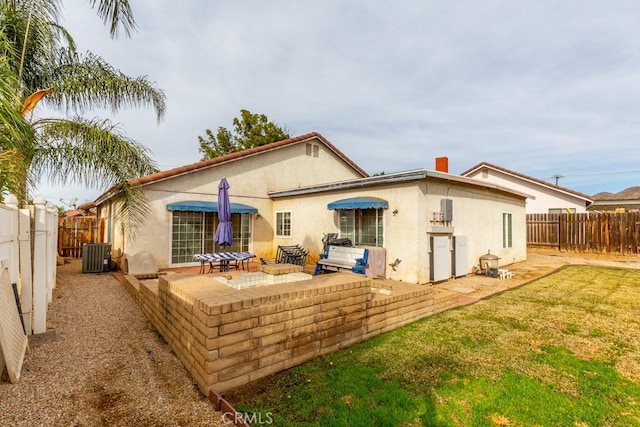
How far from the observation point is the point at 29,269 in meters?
5.42

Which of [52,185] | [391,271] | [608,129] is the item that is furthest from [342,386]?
[608,129]

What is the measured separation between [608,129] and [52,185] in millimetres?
35993

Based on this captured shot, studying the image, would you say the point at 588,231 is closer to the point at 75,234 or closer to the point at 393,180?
the point at 393,180

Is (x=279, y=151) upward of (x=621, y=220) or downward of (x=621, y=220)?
upward

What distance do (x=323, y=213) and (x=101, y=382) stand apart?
33.8ft

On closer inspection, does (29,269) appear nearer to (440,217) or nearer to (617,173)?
(440,217)

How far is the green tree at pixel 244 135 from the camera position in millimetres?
33188

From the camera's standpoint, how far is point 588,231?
1889cm

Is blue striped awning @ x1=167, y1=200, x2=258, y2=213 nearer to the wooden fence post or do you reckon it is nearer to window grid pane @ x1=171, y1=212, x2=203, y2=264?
window grid pane @ x1=171, y1=212, x2=203, y2=264

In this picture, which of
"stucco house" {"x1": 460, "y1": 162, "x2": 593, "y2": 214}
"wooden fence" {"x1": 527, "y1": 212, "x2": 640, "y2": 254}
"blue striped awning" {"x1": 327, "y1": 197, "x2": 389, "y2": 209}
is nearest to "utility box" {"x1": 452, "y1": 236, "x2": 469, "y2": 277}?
"blue striped awning" {"x1": 327, "y1": 197, "x2": 389, "y2": 209}

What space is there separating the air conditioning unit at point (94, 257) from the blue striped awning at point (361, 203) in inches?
385

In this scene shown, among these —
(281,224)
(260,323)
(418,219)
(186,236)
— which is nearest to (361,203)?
(418,219)

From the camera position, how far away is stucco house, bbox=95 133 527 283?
10234mm

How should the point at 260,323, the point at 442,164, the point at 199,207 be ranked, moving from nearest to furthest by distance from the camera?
the point at 260,323, the point at 199,207, the point at 442,164
